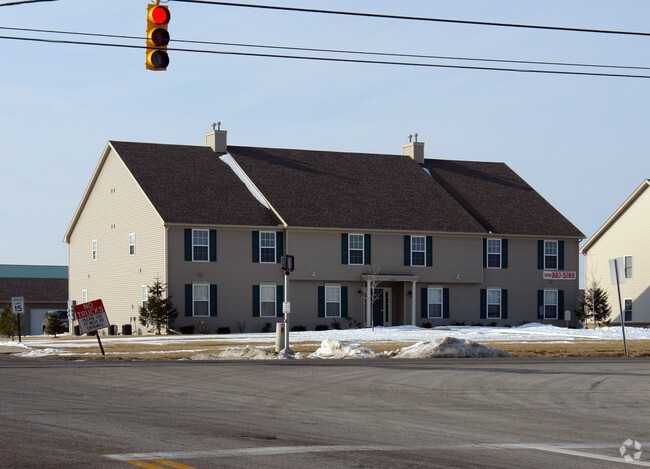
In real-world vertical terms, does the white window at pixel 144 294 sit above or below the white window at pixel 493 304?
above

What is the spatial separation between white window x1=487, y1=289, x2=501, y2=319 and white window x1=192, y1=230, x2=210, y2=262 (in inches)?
613

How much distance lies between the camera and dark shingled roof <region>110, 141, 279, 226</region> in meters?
48.5

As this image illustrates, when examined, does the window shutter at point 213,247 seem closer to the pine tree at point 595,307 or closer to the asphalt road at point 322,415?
the pine tree at point 595,307

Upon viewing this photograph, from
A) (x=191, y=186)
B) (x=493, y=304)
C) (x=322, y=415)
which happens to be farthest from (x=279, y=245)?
(x=322, y=415)

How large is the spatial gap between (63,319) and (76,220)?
35.8 feet

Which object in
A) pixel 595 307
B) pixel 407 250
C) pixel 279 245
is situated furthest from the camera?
pixel 595 307

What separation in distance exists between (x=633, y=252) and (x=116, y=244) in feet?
97.1

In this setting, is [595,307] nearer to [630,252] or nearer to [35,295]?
[630,252]

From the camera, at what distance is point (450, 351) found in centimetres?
2686

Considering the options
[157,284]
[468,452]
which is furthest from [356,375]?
[157,284]

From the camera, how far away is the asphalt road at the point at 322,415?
33.0 feet

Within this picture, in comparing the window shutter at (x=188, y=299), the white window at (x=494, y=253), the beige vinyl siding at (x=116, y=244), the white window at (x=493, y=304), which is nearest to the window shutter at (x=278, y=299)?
the window shutter at (x=188, y=299)

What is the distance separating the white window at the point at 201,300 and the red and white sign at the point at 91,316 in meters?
19.4

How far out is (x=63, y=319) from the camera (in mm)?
67250
